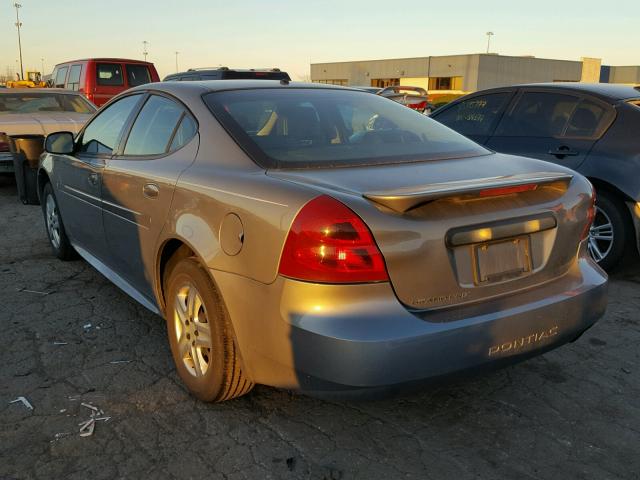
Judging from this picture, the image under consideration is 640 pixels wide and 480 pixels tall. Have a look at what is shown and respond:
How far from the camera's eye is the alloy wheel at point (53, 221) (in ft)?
16.8

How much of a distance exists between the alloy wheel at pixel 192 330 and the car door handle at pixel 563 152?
3.57 metres

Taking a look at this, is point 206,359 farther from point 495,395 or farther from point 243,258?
point 495,395

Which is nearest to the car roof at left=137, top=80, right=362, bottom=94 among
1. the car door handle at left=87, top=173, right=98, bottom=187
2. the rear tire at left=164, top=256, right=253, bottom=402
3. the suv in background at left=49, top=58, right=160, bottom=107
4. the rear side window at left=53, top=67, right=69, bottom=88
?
the car door handle at left=87, top=173, right=98, bottom=187

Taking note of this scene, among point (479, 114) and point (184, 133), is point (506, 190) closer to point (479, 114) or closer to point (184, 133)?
point (184, 133)

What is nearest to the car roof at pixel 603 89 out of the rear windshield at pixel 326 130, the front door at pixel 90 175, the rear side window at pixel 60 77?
the rear windshield at pixel 326 130

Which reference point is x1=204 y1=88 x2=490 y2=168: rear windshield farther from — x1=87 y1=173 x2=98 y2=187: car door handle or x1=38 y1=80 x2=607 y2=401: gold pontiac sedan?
x1=87 y1=173 x2=98 y2=187: car door handle

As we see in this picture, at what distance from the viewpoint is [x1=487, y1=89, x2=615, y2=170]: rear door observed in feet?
16.2

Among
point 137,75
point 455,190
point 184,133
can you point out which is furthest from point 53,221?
point 137,75

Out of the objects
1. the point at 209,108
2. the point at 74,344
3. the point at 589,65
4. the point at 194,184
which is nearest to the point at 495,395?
the point at 194,184

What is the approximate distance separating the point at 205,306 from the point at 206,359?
35 cm

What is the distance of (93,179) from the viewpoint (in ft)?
12.8

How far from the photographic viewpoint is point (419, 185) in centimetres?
233

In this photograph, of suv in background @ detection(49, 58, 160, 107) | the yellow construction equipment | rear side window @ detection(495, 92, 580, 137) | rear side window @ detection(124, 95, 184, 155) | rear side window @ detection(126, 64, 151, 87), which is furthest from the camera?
the yellow construction equipment

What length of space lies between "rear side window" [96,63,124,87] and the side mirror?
10751mm
